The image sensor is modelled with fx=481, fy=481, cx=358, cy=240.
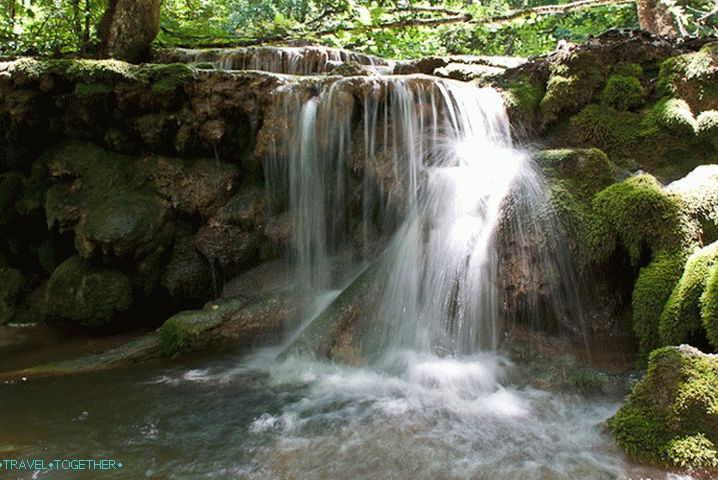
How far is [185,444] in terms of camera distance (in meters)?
3.40

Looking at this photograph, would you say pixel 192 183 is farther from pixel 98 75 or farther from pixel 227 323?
pixel 227 323

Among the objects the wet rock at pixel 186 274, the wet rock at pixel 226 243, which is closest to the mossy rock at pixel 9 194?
the wet rock at pixel 186 274

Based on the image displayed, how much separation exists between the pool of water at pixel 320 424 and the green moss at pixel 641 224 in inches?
59.5

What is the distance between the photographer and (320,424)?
3633mm

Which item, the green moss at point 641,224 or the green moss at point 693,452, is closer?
the green moss at point 693,452

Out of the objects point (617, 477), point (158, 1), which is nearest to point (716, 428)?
point (617, 477)

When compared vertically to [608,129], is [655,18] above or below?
above

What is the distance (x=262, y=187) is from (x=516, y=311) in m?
3.99

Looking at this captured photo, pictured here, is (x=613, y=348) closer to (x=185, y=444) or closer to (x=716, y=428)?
(x=716, y=428)

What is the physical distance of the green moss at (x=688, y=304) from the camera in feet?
12.3

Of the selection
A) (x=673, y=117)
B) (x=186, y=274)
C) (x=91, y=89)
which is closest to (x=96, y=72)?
(x=91, y=89)

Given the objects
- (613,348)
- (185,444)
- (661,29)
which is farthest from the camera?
(661,29)

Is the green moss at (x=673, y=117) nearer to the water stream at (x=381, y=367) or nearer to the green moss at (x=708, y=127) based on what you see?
the green moss at (x=708, y=127)

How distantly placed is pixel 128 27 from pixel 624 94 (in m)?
8.33
